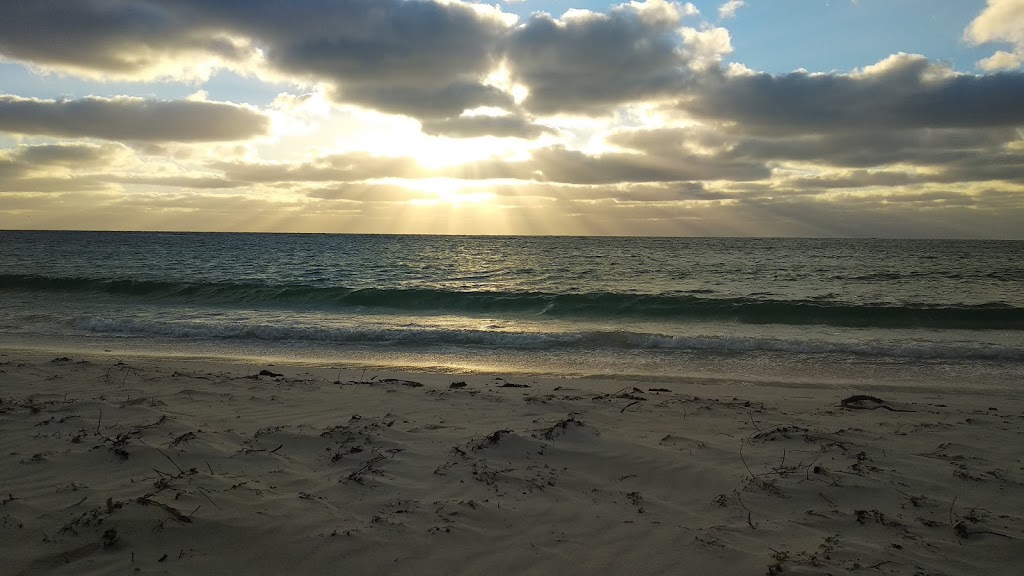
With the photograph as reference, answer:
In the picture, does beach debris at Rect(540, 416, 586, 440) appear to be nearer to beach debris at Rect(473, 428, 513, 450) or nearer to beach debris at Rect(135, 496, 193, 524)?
beach debris at Rect(473, 428, 513, 450)

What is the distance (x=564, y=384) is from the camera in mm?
8859

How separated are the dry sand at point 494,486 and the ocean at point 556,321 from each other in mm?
3793

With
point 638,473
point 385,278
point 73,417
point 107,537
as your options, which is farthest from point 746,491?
point 385,278

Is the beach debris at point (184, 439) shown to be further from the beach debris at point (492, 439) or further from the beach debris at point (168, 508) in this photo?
the beach debris at point (492, 439)

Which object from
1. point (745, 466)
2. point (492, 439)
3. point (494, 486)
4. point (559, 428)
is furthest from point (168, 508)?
point (745, 466)

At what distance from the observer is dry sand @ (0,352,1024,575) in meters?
3.38

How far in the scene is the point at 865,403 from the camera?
7543 mm

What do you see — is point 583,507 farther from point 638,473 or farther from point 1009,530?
point 1009,530

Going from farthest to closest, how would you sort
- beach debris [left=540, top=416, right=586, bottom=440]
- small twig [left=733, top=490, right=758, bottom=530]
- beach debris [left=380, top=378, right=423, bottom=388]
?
beach debris [left=380, top=378, right=423, bottom=388]
beach debris [left=540, top=416, right=586, bottom=440]
small twig [left=733, top=490, right=758, bottom=530]

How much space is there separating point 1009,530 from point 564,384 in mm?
5762

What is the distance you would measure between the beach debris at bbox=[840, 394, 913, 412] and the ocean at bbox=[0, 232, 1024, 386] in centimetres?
223

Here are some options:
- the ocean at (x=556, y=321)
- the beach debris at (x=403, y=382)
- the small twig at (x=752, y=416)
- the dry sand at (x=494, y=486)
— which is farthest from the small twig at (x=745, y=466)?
the beach debris at (x=403, y=382)

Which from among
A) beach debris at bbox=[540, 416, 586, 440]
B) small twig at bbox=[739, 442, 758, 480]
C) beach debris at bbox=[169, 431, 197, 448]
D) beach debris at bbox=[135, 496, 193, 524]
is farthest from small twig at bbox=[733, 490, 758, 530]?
beach debris at bbox=[169, 431, 197, 448]

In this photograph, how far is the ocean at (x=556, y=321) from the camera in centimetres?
1120
